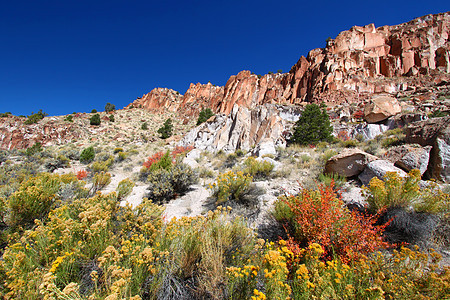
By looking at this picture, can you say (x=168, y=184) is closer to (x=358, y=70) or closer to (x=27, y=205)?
(x=27, y=205)

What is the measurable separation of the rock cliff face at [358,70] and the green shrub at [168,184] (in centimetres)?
2972

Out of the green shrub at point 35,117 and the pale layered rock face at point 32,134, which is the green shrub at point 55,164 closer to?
the pale layered rock face at point 32,134

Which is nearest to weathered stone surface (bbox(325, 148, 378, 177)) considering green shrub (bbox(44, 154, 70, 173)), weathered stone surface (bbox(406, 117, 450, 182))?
weathered stone surface (bbox(406, 117, 450, 182))

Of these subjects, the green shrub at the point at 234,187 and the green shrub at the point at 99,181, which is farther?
the green shrub at the point at 99,181

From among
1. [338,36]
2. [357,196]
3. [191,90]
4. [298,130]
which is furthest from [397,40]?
[357,196]

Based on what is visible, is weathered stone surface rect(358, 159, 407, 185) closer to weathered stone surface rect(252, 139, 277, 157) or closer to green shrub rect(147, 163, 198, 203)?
green shrub rect(147, 163, 198, 203)

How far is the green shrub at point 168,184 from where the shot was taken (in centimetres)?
551

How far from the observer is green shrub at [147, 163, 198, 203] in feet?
18.1

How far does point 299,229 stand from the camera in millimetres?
2645

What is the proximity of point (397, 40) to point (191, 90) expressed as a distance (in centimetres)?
4747

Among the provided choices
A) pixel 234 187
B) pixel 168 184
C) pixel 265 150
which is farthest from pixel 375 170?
pixel 265 150

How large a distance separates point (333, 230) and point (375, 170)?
333cm

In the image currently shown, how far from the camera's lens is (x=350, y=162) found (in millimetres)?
5270

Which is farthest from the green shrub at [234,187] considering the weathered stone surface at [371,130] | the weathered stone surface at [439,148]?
the weathered stone surface at [371,130]
